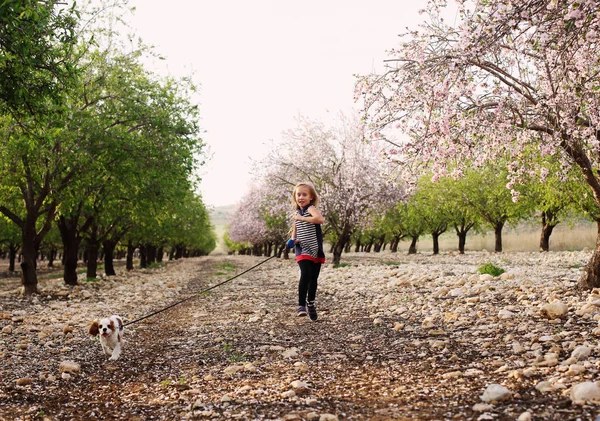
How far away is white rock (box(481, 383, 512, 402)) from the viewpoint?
4.77 m

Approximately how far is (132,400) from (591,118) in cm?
908

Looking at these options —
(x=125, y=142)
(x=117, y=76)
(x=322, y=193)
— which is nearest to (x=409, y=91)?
(x=125, y=142)

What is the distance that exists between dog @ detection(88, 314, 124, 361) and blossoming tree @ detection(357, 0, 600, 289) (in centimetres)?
645

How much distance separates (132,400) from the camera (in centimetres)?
570

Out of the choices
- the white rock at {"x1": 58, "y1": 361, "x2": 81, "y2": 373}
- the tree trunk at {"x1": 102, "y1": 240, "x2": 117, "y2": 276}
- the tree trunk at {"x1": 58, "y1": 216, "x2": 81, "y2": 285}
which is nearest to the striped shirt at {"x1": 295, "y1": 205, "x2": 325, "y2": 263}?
the white rock at {"x1": 58, "y1": 361, "x2": 81, "y2": 373}

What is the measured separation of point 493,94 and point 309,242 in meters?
5.07

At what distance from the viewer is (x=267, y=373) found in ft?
21.6

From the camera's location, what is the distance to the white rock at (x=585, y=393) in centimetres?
445

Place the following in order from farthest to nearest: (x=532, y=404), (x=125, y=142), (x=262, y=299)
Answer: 1. (x=125, y=142)
2. (x=262, y=299)
3. (x=532, y=404)

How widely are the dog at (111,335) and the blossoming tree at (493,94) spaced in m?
6.45

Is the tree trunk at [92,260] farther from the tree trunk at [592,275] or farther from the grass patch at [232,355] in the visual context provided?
the tree trunk at [592,275]

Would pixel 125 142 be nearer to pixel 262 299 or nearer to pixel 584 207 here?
pixel 262 299

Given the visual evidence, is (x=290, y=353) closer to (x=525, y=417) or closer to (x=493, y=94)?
(x=525, y=417)

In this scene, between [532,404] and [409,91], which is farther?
[409,91]
